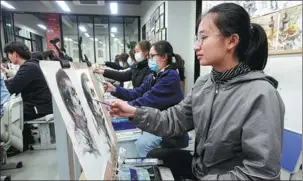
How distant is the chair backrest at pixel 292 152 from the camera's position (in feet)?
5.57

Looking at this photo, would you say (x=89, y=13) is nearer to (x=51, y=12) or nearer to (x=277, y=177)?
(x=51, y=12)

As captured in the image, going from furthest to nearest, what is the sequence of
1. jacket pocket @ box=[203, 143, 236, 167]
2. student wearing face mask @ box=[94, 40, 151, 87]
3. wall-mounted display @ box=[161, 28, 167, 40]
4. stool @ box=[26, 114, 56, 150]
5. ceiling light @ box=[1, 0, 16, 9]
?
ceiling light @ box=[1, 0, 16, 9] → wall-mounted display @ box=[161, 28, 167, 40] → stool @ box=[26, 114, 56, 150] → student wearing face mask @ box=[94, 40, 151, 87] → jacket pocket @ box=[203, 143, 236, 167]

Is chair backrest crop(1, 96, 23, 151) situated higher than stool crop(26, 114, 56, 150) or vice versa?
chair backrest crop(1, 96, 23, 151)

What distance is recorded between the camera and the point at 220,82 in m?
0.90

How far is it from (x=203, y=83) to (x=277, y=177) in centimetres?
47

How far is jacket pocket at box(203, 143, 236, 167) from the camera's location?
2.70ft

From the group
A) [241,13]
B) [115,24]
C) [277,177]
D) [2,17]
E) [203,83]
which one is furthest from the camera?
[115,24]

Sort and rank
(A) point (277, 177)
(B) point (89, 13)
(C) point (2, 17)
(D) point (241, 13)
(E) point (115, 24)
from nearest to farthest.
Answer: (A) point (277, 177) < (D) point (241, 13) < (C) point (2, 17) < (B) point (89, 13) < (E) point (115, 24)

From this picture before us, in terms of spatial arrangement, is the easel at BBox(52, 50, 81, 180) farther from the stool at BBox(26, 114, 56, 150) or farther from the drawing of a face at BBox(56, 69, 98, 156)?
the stool at BBox(26, 114, 56, 150)

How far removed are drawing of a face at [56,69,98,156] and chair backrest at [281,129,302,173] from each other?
1.55m

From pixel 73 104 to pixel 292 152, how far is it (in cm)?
175

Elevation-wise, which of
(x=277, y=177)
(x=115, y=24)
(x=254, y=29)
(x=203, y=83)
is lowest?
(x=277, y=177)

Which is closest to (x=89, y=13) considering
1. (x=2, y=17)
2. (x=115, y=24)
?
(x=115, y=24)

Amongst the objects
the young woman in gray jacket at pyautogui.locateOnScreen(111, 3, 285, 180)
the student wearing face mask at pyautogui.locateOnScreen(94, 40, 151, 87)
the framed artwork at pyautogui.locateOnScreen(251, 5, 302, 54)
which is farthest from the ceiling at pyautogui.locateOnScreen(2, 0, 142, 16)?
the young woman in gray jacket at pyautogui.locateOnScreen(111, 3, 285, 180)
